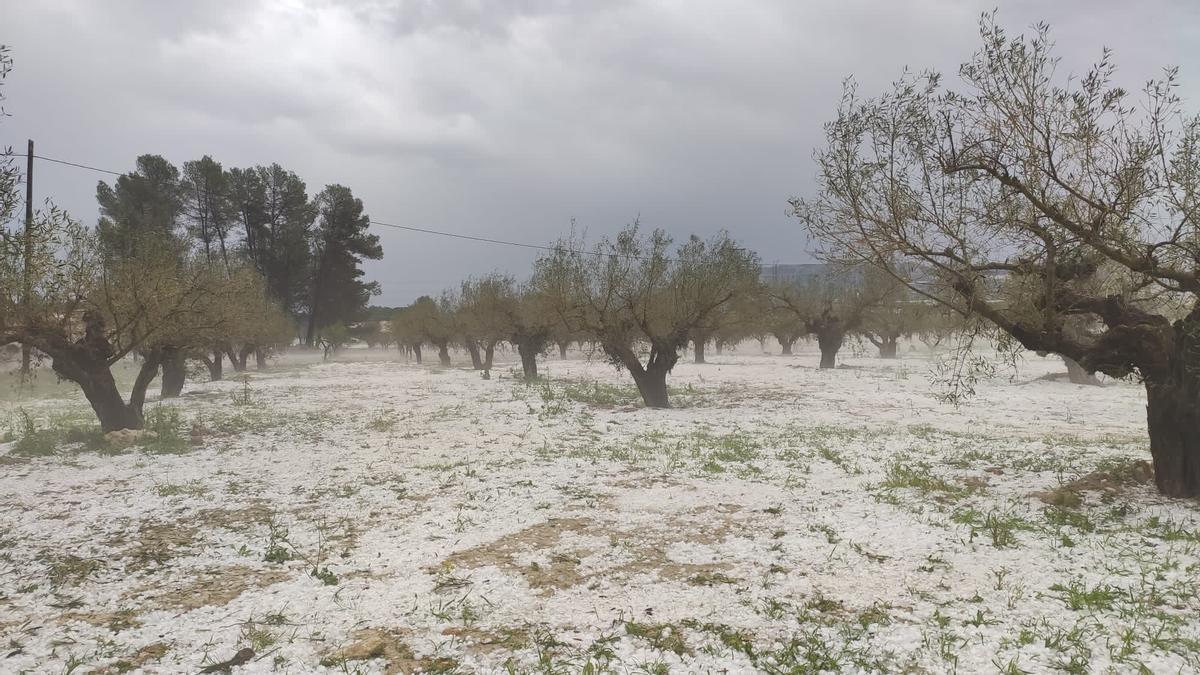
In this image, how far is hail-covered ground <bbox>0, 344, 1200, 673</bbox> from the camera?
16.3 feet

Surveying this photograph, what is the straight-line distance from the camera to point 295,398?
85.7 feet

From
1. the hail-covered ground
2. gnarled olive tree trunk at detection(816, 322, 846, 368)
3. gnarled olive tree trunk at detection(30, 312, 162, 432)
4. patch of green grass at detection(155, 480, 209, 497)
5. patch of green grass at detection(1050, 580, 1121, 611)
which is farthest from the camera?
gnarled olive tree trunk at detection(816, 322, 846, 368)

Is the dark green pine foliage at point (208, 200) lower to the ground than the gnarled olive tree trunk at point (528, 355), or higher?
higher

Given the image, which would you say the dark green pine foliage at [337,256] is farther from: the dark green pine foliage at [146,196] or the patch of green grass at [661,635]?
the patch of green grass at [661,635]

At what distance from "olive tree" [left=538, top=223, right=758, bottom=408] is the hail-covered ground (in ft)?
24.7

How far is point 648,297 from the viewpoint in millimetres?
22531

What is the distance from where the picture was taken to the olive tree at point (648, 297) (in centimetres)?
2258

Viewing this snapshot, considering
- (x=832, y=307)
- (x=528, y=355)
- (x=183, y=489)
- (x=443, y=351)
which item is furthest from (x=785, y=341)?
(x=183, y=489)

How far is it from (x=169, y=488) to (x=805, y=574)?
34.1 feet

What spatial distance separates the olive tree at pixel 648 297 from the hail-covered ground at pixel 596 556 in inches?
296

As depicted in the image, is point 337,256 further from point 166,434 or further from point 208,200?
point 166,434

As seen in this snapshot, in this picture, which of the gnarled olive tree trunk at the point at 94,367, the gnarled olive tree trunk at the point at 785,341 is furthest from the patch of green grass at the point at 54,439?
the gnarled olive tree trunk at the point at 785,341

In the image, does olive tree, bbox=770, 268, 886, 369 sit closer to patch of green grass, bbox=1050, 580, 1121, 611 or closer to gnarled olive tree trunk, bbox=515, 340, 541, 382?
gnarled olive tree trunk, bbox=515, 340, 541, 382

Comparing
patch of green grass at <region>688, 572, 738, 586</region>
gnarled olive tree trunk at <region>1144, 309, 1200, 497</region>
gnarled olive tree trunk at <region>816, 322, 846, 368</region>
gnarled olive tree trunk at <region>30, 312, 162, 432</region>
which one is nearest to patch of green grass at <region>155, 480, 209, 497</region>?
gnarled olive tree trunk at <region>30, 312, 162, 432</region>
